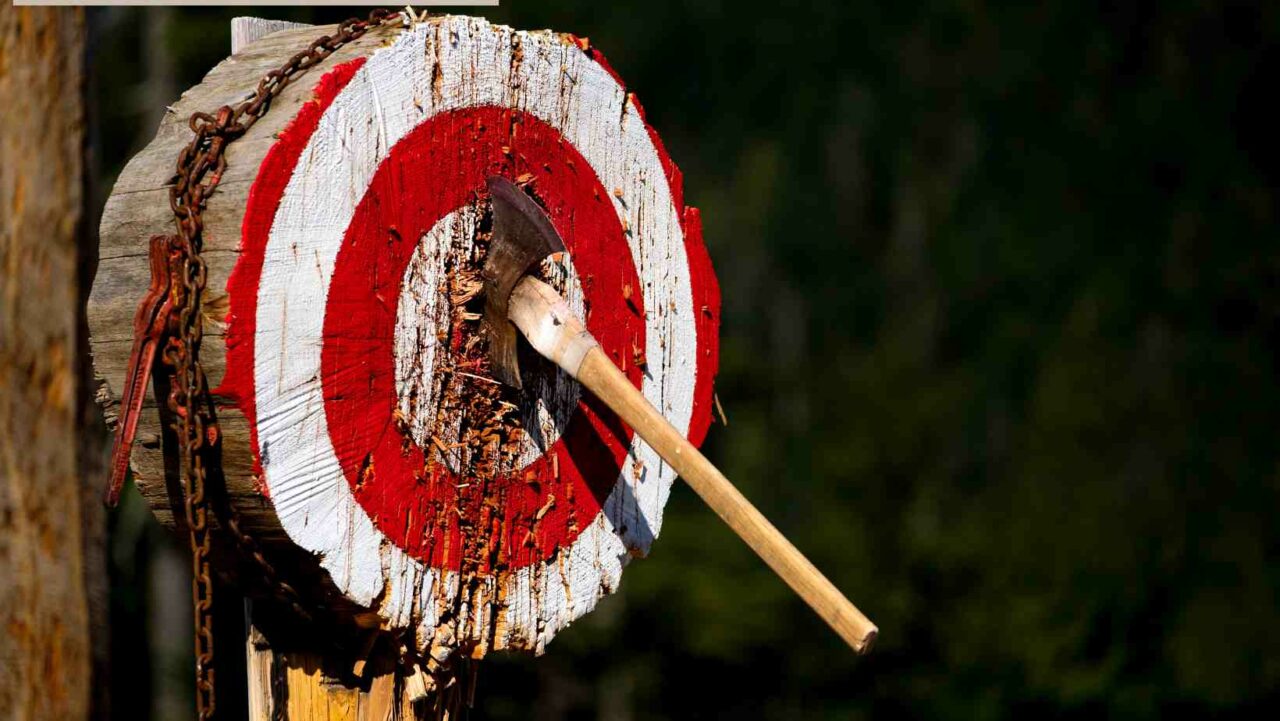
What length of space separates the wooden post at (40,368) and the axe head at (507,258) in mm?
1918

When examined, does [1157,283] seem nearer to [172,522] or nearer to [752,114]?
[752,114]

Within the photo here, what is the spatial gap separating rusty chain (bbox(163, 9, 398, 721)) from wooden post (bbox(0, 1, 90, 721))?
191cm

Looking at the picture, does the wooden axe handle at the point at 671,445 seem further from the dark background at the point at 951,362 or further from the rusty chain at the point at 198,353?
the dark background at the point at 951,362

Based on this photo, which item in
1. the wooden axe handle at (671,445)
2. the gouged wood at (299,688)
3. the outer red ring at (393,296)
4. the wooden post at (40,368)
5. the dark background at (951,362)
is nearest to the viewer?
the outer red ring at (393,296)

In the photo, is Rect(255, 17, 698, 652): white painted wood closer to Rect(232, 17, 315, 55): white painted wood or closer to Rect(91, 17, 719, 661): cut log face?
Rect(91, 17, 719, 661): cut log face

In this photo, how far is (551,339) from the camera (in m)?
1.86

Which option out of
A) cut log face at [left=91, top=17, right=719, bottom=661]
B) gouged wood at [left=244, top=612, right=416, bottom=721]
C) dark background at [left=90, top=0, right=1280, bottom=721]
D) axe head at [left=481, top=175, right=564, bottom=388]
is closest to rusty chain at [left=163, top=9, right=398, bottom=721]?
cut log face at [left=91, top=17, right=719, bottom=661]

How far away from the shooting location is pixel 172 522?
1702mm

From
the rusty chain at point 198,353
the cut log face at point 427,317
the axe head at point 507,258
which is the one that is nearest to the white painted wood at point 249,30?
the cut log face at point 427,317

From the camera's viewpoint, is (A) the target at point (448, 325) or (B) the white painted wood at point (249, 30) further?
(B) the white painted wood at point (249, 30)

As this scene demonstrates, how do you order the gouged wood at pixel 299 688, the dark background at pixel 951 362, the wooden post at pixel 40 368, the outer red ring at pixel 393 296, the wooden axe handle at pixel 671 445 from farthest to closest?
the dark background at pixel 951 362
the wooden post at pixel 40 368
the gouged wood at pixel 299 688
the wooden axe handle at pixel 671 445
the outer red ring at pixel 393 296

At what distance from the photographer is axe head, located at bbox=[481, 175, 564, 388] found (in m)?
1.87

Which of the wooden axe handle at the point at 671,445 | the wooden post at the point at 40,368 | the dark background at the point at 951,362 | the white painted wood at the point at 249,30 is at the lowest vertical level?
the dark background at the point at 951,362

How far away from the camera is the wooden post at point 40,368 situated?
339 centimetres
